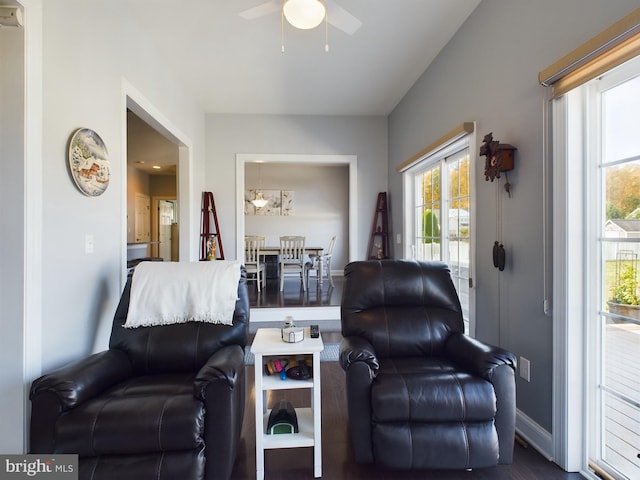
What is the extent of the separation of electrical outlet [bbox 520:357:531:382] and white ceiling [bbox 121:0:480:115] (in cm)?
254

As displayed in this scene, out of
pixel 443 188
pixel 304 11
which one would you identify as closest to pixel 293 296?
pixel 443 188

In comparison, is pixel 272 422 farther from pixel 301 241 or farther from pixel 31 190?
pixel 301 241

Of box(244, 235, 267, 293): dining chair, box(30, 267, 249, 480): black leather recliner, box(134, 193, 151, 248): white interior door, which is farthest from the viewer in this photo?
box(134, 193, 151, 248): white interior door

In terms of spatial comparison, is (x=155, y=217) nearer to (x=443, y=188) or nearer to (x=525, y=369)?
(x=443, y=188)

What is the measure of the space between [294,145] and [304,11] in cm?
290

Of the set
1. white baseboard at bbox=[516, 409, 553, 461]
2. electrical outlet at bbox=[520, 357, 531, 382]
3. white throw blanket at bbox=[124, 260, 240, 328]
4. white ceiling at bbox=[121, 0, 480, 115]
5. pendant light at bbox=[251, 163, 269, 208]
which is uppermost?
white ceiling at bbox=[121, 0, 480, 115]

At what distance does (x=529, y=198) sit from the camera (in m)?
1.87

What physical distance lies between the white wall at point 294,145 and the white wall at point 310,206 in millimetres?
2832

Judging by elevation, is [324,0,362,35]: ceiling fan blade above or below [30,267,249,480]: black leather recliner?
above

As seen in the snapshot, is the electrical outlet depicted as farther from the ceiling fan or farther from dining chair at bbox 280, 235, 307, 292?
dining chair at bbox 280, 235, 307, 292

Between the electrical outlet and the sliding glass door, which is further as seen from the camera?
the electrical outlet

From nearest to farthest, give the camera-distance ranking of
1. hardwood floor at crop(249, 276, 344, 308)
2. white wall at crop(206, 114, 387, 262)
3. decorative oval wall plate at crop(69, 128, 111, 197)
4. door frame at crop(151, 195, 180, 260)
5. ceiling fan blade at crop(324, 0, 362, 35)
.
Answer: decorative oval wall plate at crop(69, 128, 111, 197), ceiling fan blade at crop(324, 0, 362, 35), hardwood floor at crop(249, 276, 344, 308), white wall at crop(206, 114, 387, 262), door frame at crop(151, 195, 180, 260)

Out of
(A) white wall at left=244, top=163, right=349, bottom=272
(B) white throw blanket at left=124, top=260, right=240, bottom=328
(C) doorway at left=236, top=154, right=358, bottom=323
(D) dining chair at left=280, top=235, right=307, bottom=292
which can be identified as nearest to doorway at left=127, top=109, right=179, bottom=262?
(C) doorway at left=236, top=154, right=358, bottom=323

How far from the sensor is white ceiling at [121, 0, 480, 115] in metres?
2.44
